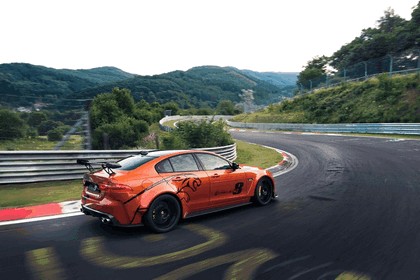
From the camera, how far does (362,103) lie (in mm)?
36062

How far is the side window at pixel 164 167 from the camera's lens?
5875 millimetres

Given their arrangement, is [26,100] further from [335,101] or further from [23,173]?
[335,101]

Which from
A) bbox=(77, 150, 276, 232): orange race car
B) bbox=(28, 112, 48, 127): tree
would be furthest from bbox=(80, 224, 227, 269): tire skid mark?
bbox=(28, 112, 48, 127): tree

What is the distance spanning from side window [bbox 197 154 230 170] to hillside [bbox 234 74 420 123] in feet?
88.7

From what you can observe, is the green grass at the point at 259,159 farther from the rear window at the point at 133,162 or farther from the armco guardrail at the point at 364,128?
the armco guardrail at the point at 364,128

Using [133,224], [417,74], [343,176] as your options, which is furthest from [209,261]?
[417,74]

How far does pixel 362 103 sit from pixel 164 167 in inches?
1374

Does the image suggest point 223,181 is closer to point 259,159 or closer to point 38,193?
point 38,193

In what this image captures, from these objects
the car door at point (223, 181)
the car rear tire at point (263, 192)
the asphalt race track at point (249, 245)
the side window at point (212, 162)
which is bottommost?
the asphalt race track at point (249, 245)

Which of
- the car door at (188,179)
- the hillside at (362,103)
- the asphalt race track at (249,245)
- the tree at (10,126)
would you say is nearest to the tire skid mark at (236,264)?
the asphalt race track at (249,245)

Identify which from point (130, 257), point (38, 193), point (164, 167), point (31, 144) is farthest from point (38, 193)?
point (130, 257)

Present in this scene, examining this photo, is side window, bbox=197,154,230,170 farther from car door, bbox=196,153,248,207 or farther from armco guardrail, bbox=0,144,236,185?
armco guardrail, bbox=0,144,236,185

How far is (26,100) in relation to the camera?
10016 millimetres

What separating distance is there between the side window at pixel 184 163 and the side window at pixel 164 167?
90mm
